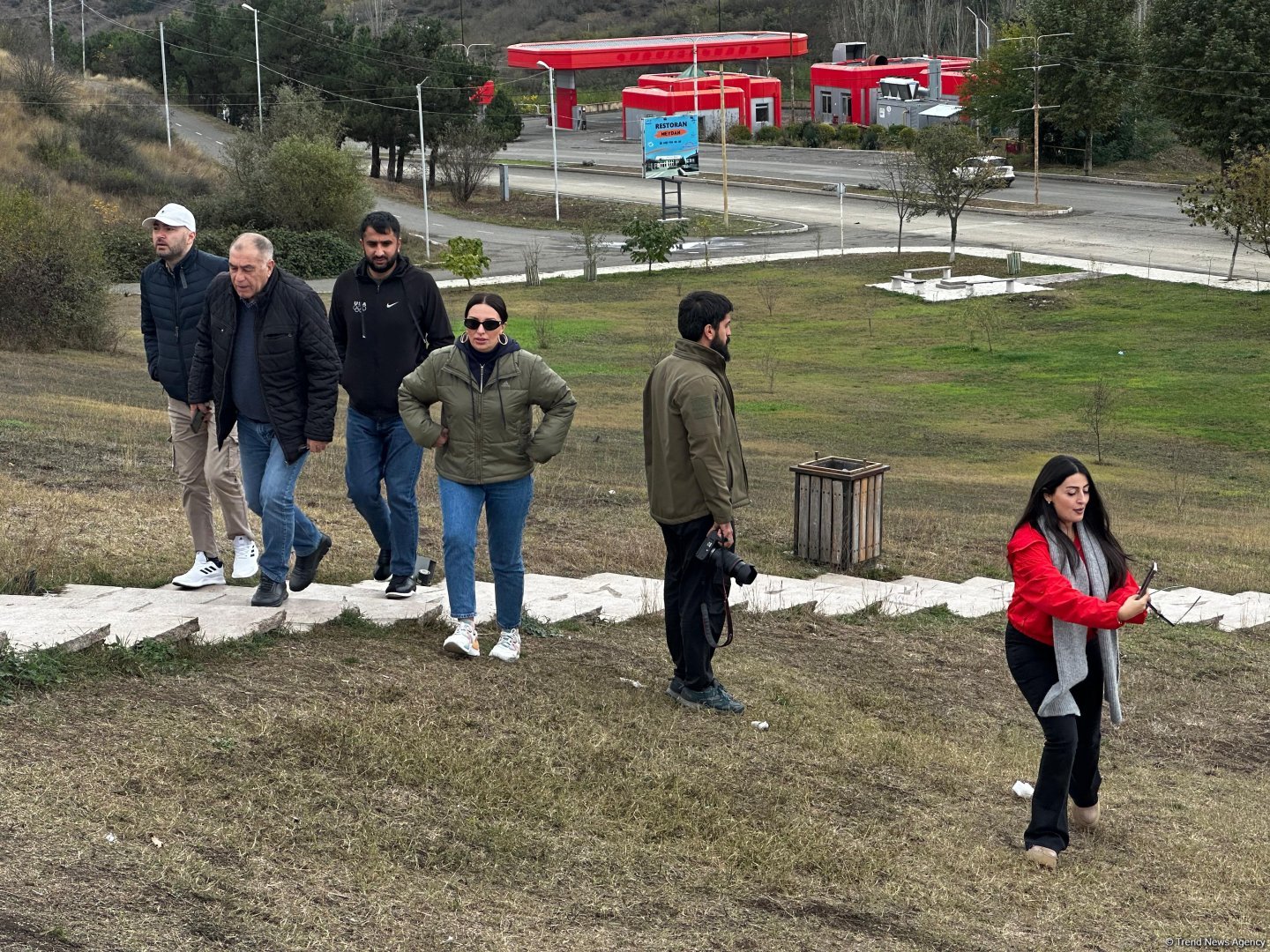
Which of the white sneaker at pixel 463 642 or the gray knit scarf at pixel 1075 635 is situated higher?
the gray knit scarf at pixel 1075 635

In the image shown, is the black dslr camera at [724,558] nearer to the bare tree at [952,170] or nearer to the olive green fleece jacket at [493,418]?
the olive green fleece jacket at [493,418]

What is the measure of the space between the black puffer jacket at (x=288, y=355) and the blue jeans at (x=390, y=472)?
13.7 inches

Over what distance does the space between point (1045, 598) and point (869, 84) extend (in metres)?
71.8

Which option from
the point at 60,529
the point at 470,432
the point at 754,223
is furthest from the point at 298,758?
the point at 754,223

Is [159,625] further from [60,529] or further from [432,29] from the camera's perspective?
[432,29]

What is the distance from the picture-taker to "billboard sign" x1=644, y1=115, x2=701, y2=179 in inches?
1876

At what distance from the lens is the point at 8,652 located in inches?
216

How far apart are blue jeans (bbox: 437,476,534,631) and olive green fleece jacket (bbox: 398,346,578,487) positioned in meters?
0.08

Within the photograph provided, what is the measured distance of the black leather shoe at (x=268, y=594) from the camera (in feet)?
22.1

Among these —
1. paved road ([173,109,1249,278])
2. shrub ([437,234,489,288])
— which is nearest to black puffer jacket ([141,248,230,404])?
shrub ([437,234,489,288])

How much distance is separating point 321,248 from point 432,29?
20.8 meters

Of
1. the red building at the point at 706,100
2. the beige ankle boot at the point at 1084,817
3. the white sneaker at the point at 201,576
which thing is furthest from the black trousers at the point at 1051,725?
the red building at the point at 706,100

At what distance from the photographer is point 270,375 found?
6.64 m

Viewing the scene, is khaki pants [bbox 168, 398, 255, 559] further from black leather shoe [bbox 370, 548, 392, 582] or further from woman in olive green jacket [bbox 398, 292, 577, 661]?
woman in olive green jacket [bbox 398, 292, 577, 661]
